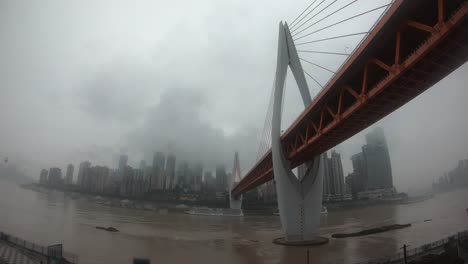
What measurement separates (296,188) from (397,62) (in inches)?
496

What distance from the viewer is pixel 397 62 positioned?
9.02m

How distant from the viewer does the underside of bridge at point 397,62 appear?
8070 millimetres

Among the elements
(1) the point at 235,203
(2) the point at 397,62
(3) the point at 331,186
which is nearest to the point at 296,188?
(2) the point at 397,62

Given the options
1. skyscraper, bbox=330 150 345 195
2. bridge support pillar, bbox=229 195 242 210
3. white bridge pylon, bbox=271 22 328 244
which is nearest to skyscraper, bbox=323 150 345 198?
skyscraper, bbox=330 150 345 195

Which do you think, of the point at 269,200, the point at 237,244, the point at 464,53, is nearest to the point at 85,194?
the point at 269,200

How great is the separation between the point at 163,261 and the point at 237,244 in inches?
354

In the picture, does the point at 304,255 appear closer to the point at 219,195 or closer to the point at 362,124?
the point at 362,124

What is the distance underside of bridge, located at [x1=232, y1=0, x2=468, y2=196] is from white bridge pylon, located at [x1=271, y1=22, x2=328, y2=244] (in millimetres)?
4474

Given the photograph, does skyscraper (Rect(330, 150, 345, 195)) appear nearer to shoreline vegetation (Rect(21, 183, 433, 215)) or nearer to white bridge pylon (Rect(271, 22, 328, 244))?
shoreline vegetation (Rect(21, 183, 433, 215))

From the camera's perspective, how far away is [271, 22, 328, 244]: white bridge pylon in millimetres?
19516

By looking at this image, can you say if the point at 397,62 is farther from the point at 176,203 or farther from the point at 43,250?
the point at 176,203

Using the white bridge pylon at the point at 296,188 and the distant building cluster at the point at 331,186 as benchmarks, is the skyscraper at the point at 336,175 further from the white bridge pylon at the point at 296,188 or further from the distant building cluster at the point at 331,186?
the white bridge pylon at the point at 296,188

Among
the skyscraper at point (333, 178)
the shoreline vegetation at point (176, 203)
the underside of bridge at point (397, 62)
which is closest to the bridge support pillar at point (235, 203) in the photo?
the shoreline vegetation at point (176, 203)

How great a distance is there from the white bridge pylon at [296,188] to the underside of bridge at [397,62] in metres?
4.47
